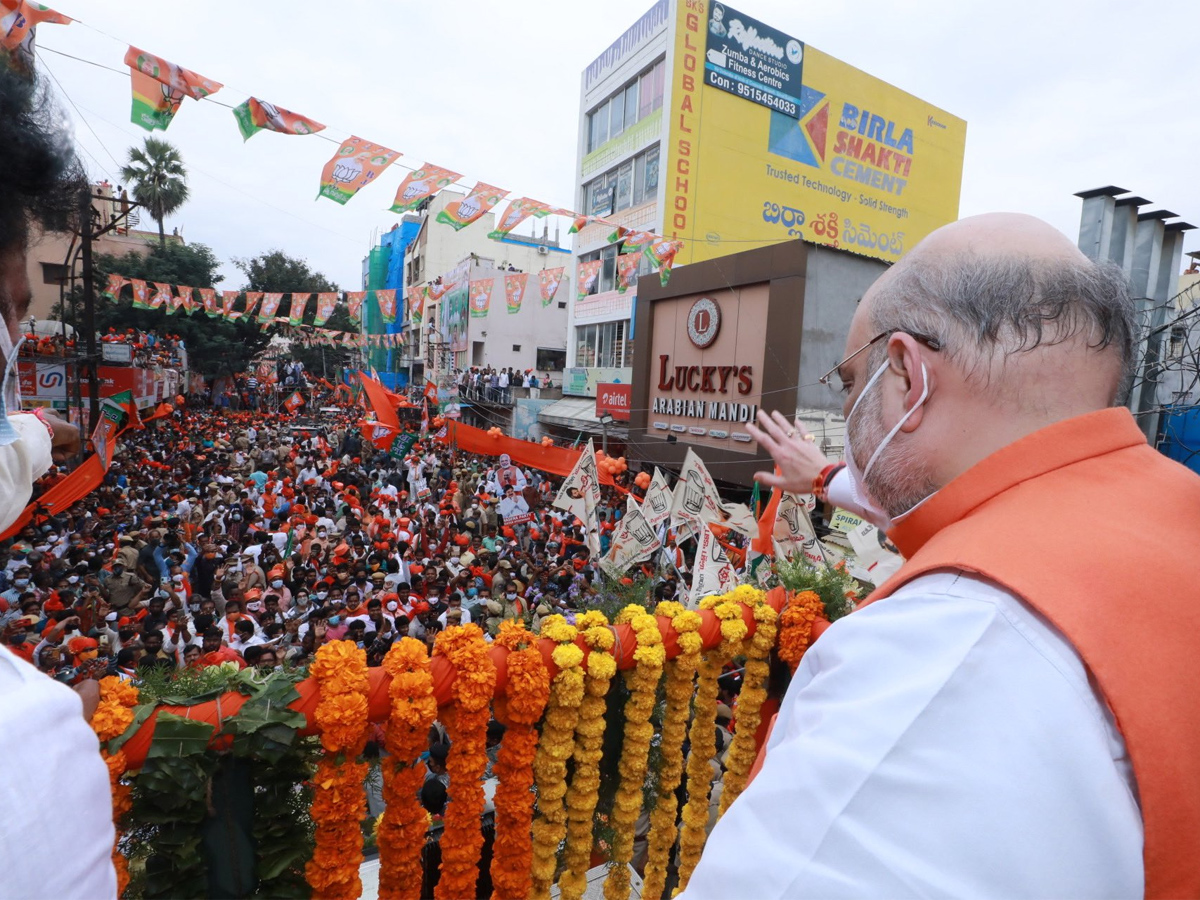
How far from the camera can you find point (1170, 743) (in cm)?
73

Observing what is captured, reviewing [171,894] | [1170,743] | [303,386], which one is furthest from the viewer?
[303,386]

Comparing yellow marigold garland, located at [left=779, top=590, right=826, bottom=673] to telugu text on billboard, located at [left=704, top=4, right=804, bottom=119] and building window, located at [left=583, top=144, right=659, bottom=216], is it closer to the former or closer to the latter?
building window, located at [left=583, top=144, right=659, bottom=216]

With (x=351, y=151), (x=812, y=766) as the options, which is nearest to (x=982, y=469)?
(x=812, y=766)

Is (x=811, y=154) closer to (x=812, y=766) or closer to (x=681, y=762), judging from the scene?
(x=681, y=762)

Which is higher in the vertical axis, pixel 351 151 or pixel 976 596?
pixel 351 151

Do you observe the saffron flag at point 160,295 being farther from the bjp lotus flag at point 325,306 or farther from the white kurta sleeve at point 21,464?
the white kurta sleeve at point 21,464

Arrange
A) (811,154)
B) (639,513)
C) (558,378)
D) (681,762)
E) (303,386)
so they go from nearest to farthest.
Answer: (681,762)
(639,513)
(811,154)
(558,378)
(303,386)

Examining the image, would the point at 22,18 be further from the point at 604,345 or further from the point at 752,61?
the point at 752,61

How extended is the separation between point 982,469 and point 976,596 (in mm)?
331

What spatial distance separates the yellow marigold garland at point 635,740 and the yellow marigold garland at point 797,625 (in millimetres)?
665

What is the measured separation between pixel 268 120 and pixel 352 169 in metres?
1.18

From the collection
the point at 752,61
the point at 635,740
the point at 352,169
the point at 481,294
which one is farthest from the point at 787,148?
the point at 635,740

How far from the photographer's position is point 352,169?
27.3 ft

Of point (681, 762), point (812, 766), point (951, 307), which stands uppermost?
point (951, 307)
